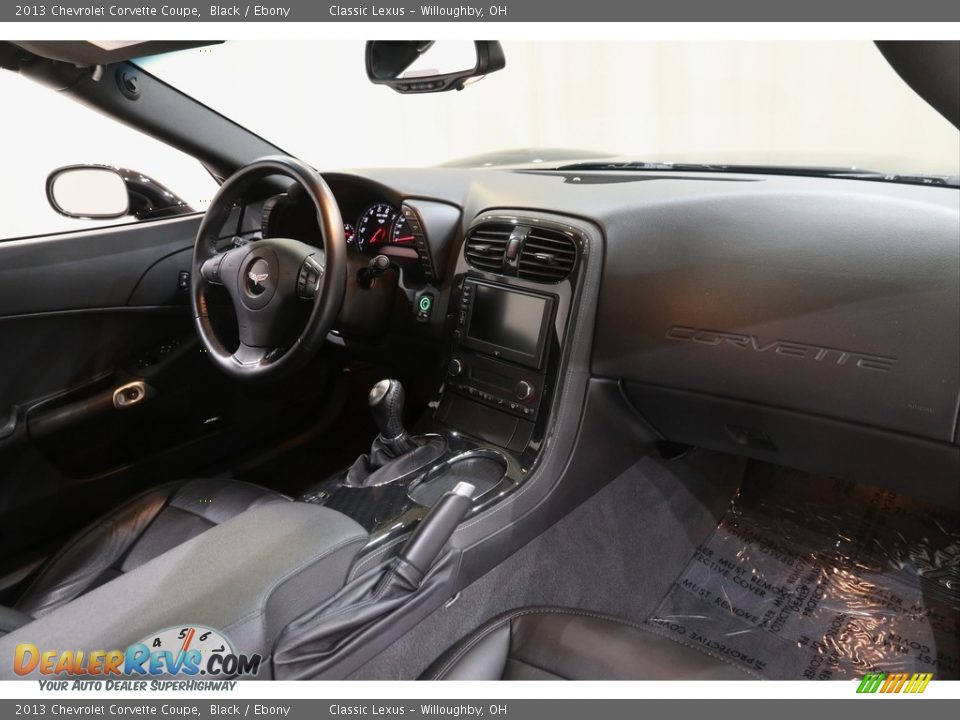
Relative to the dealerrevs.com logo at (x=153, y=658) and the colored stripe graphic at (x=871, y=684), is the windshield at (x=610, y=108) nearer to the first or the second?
the colored stripe graphic at (x=871, y=684)

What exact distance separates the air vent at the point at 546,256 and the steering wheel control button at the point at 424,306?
34 cm

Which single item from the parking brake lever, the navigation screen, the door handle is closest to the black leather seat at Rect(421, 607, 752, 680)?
the parking brake lever

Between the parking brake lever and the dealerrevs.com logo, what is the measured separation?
31 cm

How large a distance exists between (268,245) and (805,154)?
1.29 metres

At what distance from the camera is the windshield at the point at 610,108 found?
1930 millimetres

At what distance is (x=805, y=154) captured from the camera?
174 centimetres

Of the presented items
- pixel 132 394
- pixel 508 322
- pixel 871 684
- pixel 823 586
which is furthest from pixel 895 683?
pixel 132 394

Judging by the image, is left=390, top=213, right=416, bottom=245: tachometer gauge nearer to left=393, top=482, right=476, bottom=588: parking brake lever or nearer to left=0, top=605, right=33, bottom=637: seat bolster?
left=393, top=482, right=476, bottom=588: parking brake lever

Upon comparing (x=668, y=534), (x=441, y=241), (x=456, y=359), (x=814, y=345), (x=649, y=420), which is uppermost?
(x=441, y=241)

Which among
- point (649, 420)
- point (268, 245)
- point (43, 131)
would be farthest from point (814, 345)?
point (43, 131)

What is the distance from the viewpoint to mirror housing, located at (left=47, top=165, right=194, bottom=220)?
6.72 ft

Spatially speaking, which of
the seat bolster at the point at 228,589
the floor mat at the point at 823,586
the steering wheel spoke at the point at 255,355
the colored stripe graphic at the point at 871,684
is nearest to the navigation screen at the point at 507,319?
the steering wheel spoke at the point at 255,355

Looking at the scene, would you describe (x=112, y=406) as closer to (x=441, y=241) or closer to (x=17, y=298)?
(x=17, y=298)

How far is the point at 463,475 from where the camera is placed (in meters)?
1.59
